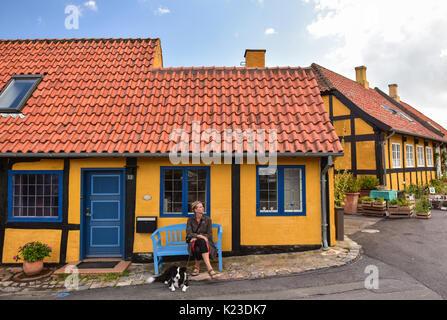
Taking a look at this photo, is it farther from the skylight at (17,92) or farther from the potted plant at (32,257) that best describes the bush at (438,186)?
the skylight at (17,92)

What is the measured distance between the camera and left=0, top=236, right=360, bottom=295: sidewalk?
16.2 feet

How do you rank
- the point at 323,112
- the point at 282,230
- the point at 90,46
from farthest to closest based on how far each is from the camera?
1. the point at 90,46
2. the point at 323,112
3. the point at 282,230

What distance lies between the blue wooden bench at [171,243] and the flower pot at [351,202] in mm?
8002

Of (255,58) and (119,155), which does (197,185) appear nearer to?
(119,155)

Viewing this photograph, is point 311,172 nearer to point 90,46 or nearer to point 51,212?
point 51,212

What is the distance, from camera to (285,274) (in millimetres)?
5180

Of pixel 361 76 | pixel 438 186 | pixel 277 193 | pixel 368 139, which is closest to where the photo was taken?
pixel 277 193

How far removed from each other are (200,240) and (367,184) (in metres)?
10.1

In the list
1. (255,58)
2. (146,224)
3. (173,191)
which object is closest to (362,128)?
(255,58)

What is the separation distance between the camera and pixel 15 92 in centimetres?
745

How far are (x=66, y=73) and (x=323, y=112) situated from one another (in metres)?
7.66

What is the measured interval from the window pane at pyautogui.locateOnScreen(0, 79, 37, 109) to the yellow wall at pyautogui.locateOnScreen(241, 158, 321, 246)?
21.1 feet
